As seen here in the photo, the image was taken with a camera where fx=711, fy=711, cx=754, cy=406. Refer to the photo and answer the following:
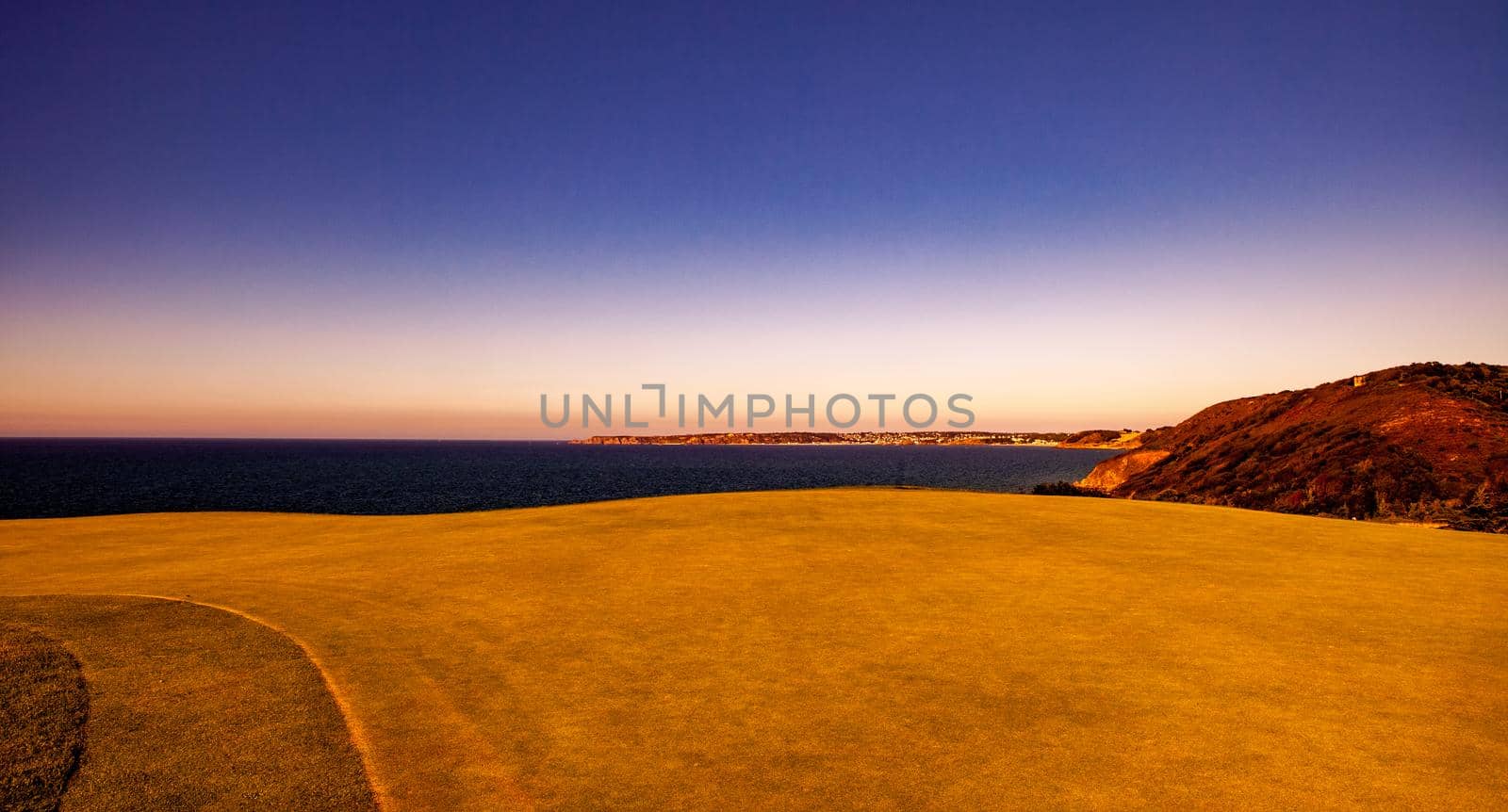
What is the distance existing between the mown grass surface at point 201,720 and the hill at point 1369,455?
27.2 metres

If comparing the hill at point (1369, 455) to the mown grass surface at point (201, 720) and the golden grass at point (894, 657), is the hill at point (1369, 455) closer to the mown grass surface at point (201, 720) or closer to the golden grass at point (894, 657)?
the golden grass at point (894, 657)

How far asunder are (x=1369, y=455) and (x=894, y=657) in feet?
106

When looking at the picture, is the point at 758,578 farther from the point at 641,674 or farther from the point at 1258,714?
the point at 1258,714

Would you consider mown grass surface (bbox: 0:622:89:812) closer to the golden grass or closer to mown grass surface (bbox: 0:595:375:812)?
mown grass surface (bbox: 0:595:375:812)

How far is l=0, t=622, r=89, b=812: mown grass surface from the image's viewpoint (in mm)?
4879

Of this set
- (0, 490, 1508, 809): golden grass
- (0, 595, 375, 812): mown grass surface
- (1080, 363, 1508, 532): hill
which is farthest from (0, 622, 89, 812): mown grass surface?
(1080, 363, 1508, 532): hill

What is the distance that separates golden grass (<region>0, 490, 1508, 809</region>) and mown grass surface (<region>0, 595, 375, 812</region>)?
1.09ft

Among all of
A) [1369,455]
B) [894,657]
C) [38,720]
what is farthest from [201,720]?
[1369,455]

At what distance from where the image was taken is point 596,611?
945cm

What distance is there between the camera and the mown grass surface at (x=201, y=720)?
4.94 metres

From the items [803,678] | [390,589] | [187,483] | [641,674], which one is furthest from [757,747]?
[187,483]

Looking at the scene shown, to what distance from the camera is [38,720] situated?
5879 mm

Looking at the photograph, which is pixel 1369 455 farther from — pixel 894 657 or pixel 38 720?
pixel 38 720

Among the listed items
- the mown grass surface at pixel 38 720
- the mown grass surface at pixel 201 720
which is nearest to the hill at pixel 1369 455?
the mown grass surface at pixel 201 720
